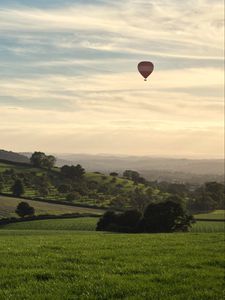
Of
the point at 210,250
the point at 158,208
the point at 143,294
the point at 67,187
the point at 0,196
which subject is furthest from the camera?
the point at 67,187

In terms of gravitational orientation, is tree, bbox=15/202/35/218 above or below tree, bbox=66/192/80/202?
below

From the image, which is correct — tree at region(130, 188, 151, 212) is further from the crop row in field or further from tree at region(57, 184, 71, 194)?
the crop row in field

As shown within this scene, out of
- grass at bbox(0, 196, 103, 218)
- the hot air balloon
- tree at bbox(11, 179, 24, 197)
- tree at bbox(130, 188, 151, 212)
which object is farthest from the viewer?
tree at bbox(130, 188, 151, 212)

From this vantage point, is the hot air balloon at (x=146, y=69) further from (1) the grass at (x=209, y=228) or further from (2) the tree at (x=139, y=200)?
(2) the tree at (x=139, y=200)

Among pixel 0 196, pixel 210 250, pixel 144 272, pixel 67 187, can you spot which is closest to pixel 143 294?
pixel 144 272

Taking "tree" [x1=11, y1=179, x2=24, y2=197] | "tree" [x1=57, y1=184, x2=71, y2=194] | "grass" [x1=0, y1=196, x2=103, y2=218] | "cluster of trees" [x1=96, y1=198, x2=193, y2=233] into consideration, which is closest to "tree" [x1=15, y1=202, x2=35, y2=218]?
"grass" [x1=0, y1=196, x2=103, y2=218]

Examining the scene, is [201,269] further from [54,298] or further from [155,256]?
[54,298]

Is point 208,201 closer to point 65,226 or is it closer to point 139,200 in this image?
point 139,200
